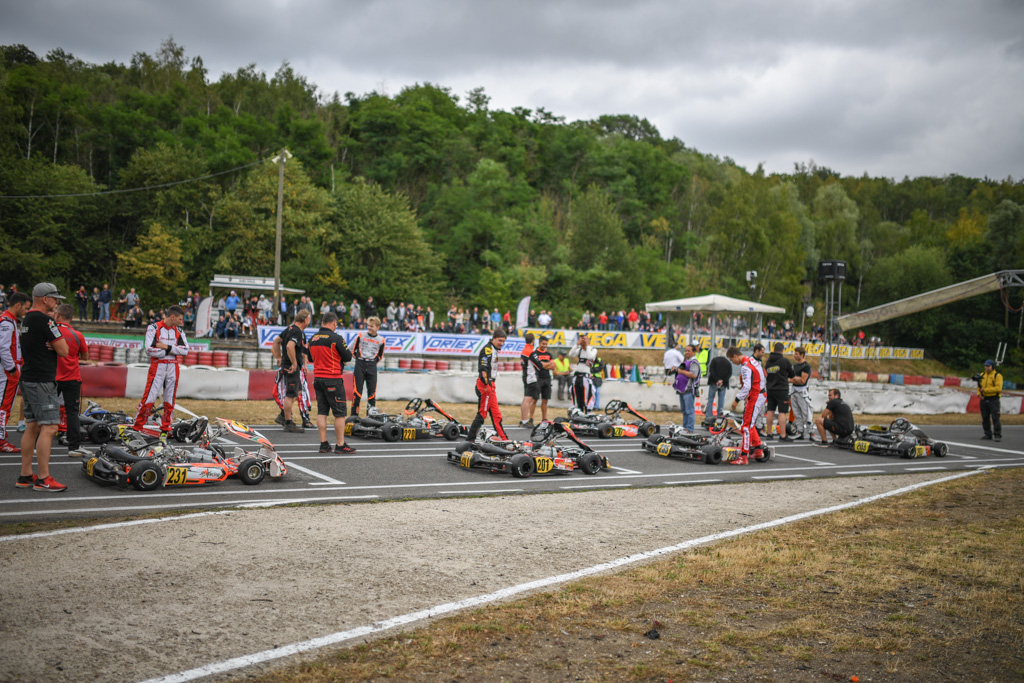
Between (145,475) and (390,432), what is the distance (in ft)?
16.5

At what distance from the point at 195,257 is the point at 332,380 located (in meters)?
41.2

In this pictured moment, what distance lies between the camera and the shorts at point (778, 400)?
46.9 feet

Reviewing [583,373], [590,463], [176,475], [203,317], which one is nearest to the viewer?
[176,475]

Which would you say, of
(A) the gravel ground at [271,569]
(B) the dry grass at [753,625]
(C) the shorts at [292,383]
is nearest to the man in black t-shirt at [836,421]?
(A) the gravel ground at [271,569]

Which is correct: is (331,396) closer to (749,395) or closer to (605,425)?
(605,425)

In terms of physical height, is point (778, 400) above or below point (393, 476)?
above

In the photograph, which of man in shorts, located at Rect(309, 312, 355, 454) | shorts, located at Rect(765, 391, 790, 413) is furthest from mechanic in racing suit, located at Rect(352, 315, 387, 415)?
shorts, located at Rect(765, 391, 790, 413)

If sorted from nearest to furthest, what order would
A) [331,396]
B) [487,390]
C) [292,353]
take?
[331,396], [487,390], [292,353]

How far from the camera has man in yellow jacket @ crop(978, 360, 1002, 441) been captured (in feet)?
56.2

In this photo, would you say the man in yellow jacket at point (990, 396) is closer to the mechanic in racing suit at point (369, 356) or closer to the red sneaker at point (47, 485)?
the mechanic in racing suit at point (369, 356)

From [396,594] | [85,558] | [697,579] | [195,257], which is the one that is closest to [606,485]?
[697,579]

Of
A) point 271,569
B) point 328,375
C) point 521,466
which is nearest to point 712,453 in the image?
point 521,466

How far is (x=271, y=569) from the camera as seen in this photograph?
5281 mm

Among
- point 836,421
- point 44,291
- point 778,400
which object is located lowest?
point 836,421
